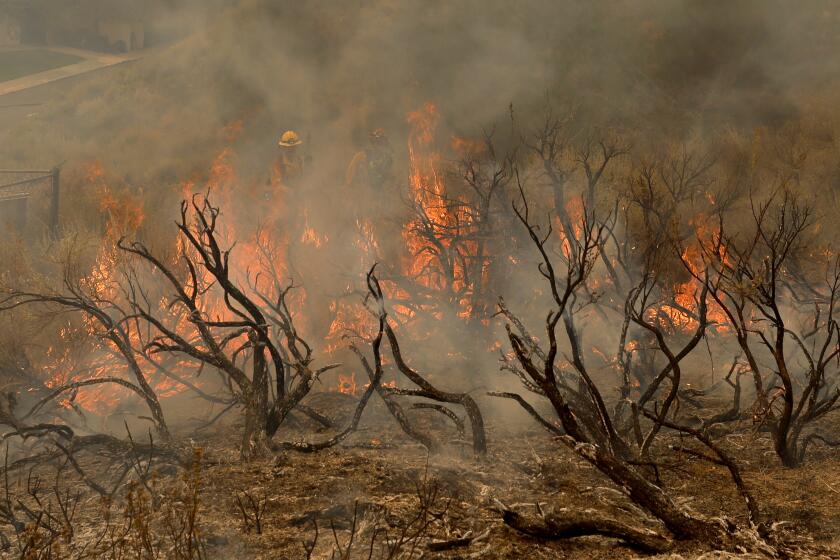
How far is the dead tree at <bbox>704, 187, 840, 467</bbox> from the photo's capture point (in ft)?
23.5

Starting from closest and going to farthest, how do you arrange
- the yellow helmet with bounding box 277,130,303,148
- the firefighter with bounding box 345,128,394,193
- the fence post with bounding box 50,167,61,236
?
the fence post with bounding box 50,167,61,236, the firefighter with bounding box 345,128,394,193, the yellow helmet with bounding box 277,130,303,148

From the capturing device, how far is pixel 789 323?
15.0 m

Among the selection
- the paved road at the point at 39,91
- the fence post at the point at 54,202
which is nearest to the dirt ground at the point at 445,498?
the fence post at the point at 54,202

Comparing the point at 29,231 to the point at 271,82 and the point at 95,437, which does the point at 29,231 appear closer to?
the point at 271,82

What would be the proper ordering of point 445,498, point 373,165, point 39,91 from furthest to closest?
point 39,91 < point 373,165 < point 445,498

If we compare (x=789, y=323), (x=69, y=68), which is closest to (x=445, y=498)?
(x=789, y=323)

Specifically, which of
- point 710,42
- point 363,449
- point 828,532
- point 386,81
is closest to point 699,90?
point 710,42

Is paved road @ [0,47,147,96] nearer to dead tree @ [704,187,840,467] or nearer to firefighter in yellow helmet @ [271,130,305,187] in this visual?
firefighter in yellow helmet @ [271,130,305,187]

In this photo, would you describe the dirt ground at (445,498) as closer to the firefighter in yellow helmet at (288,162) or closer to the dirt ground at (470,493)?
the dirt ground at (470,493)

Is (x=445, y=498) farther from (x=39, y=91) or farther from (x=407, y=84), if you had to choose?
(x=39, y=91)

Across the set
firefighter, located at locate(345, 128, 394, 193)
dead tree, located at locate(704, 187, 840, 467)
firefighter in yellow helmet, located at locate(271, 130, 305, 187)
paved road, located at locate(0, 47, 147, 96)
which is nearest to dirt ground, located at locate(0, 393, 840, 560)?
dead tree, located at locate(704, 187, 840, 467)

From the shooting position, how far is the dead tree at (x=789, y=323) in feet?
23.5

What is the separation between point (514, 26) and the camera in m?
26.5

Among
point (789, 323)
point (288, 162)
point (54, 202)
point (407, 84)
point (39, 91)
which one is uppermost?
point (39, 91)
